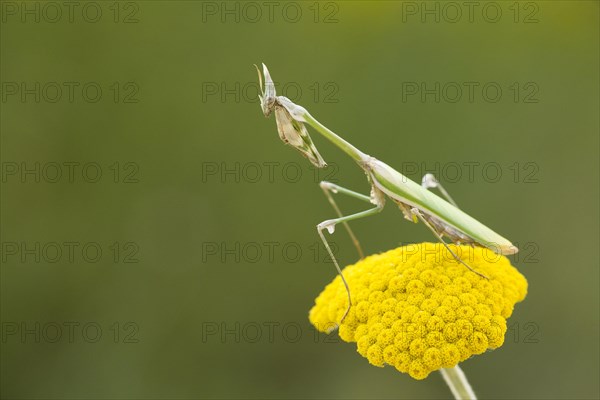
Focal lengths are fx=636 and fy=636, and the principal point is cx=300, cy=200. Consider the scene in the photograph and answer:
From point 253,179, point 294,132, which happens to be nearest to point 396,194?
point 294,132

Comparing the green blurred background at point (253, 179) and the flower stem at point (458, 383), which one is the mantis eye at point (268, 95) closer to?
the flower stem at point (458, 383)

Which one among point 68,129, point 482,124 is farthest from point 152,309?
point 482,124

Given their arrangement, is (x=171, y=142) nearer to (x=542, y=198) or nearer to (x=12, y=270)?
(x=12, y=270)

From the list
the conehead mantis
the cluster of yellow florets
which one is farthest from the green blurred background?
the cluster of yellow florets

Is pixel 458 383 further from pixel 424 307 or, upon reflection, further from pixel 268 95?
pixel 268 95

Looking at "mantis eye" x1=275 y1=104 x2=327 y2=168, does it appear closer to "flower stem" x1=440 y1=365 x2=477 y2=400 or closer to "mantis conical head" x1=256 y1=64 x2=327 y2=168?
"mantis conical head" x1=256 y1=64 x2=327 y2=168
